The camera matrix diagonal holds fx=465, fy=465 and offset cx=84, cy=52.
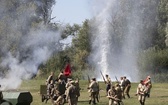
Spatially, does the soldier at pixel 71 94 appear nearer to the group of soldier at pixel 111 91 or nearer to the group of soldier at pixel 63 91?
the group of soldier at pixel 63 91

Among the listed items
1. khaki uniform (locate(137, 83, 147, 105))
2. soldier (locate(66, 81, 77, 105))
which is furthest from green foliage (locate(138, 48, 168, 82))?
soldier (locate(66, 81, 77, 105))

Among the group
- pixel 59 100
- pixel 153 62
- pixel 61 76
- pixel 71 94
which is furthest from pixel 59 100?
pixel 153 62

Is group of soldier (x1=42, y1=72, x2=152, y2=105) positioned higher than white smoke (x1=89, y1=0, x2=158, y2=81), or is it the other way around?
white smoke (x1=89, y1=0, x2=158, y2=81)

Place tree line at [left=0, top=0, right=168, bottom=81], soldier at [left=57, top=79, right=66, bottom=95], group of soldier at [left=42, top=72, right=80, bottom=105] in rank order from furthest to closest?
tree line at [left=0, top=0, right=168, bottom=81], soldier at [left=57, top=79, right=66, bottom=95], group of soldier at [left=42, top=72, right=80, bottom=105]

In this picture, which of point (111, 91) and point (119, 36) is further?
point (119, 36)

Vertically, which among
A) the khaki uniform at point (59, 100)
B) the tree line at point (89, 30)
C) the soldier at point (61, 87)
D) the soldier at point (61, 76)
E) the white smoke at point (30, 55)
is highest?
the tree line at point (89, 30)

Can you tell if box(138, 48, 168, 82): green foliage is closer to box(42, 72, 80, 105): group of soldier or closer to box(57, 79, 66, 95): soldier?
box(42, 72, 80, 105): group of soldier

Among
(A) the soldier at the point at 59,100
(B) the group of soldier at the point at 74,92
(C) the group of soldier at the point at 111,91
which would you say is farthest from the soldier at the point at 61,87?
(C) the group of soldier at the point at 111,91

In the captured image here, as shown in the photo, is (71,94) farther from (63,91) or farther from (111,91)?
(63,91)

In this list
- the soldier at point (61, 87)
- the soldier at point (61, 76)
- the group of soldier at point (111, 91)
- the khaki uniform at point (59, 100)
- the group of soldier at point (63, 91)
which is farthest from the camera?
the soldier at point (61, 76)

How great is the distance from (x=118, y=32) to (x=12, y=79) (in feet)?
129

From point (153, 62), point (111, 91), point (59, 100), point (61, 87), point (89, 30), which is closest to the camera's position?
point (111, 91)

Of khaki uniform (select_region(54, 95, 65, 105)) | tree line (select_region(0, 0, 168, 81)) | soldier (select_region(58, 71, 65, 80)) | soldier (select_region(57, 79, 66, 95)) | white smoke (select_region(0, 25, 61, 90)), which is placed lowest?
khaki uniform (select_region(54, 95, 65, 105))

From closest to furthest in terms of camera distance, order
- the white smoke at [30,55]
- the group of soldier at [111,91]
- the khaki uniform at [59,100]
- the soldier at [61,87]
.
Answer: the group of soldier at [111,91], the khaki uniform at [59,100], the soldier at [61,87], the white smoke at [30,55]
